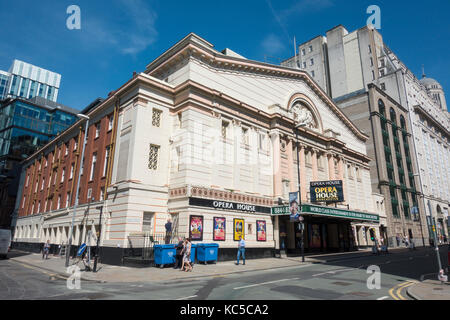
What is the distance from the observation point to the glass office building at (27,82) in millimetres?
132875

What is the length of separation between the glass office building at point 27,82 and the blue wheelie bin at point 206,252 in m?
149

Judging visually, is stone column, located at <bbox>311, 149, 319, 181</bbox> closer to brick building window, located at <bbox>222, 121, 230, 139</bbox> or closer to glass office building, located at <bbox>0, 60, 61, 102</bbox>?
brick building window, located at <bbox>222, 121, 230, 139</bbox>

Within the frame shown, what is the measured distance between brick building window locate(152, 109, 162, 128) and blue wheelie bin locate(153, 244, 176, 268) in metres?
10.8

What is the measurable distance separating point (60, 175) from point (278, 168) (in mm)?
27902

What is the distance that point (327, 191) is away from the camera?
31375 millimetres

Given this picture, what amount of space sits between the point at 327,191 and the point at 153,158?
759 inches

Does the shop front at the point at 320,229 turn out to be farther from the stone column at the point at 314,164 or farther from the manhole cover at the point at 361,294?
the manhole cover at the point at 361,294

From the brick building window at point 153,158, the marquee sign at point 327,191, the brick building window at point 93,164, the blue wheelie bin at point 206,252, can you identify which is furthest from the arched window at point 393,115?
the brick building window at point 93,164

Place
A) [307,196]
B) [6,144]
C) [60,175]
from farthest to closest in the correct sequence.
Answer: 1. [6,144]
2. [60,175]
3. [307,196]

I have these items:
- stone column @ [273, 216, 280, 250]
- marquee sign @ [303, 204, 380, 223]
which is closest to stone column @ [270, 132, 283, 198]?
stone column @ [273, 216, 280, 250]

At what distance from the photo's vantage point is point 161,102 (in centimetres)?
2508

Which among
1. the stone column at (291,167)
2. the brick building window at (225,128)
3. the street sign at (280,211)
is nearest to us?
the street sign at (280,211)
